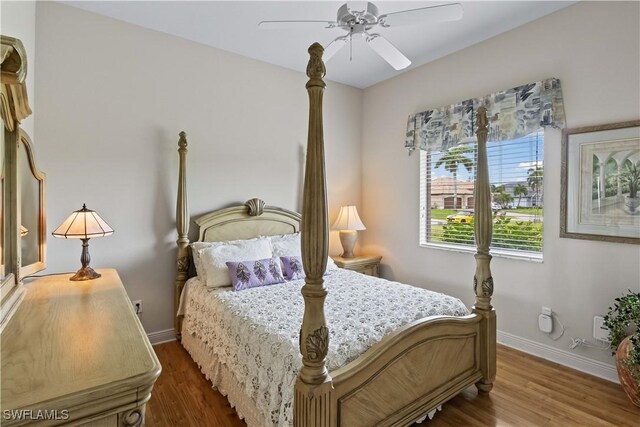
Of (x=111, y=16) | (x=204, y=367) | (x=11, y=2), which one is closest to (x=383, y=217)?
(x=204, y=367)

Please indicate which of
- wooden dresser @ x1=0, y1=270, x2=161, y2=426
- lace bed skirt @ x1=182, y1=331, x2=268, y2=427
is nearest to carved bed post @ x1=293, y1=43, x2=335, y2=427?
lace bed skirt @ x1=182, y1=331, x2=268, y2=427

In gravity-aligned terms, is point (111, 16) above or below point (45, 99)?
above

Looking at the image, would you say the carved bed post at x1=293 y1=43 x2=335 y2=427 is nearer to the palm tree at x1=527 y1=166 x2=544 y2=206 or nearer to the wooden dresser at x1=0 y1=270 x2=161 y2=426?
the wooden dresser at x1=0 y1=270 x2=161 y2=426

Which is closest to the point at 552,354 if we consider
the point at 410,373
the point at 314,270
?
the point at 410,373

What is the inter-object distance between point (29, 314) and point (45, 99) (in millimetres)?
1901

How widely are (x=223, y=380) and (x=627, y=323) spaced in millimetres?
2745

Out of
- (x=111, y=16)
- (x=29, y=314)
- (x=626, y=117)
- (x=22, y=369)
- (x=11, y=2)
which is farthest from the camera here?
(x=111, y=16)

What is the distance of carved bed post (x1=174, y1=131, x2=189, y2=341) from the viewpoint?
9.96 ft

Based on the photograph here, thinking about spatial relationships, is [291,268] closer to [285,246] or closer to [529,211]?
[285,246]

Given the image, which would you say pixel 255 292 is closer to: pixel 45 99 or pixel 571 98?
pixel 45 99

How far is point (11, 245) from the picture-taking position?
1.57 meters

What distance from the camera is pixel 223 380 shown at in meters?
2.24

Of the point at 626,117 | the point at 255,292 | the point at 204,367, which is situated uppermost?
the point at 626,117

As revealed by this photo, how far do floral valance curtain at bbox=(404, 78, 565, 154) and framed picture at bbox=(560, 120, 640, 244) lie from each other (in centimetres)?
24
